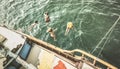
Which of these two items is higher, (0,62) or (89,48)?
(0,62)

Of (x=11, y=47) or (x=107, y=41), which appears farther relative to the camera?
(x=107, y=41)

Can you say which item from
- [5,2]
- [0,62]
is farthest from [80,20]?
[5,2]

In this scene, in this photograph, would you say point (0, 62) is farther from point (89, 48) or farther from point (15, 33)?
point (89, 48)

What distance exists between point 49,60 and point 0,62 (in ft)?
11.9

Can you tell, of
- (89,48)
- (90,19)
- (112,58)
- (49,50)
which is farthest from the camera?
(90,19)

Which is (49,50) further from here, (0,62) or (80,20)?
(80,20)

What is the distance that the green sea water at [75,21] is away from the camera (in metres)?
17.3

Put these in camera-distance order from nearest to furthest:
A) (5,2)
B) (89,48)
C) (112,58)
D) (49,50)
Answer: (49,50) → (112,58) → (89,48) → (5,2)

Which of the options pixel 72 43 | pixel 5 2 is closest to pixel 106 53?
pixel 72 43

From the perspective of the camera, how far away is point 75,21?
20.7 meters

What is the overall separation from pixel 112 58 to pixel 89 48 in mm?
2441

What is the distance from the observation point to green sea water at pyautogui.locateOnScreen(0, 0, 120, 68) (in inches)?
682

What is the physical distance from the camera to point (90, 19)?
2036 centimetres

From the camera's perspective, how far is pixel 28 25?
2191 cm
